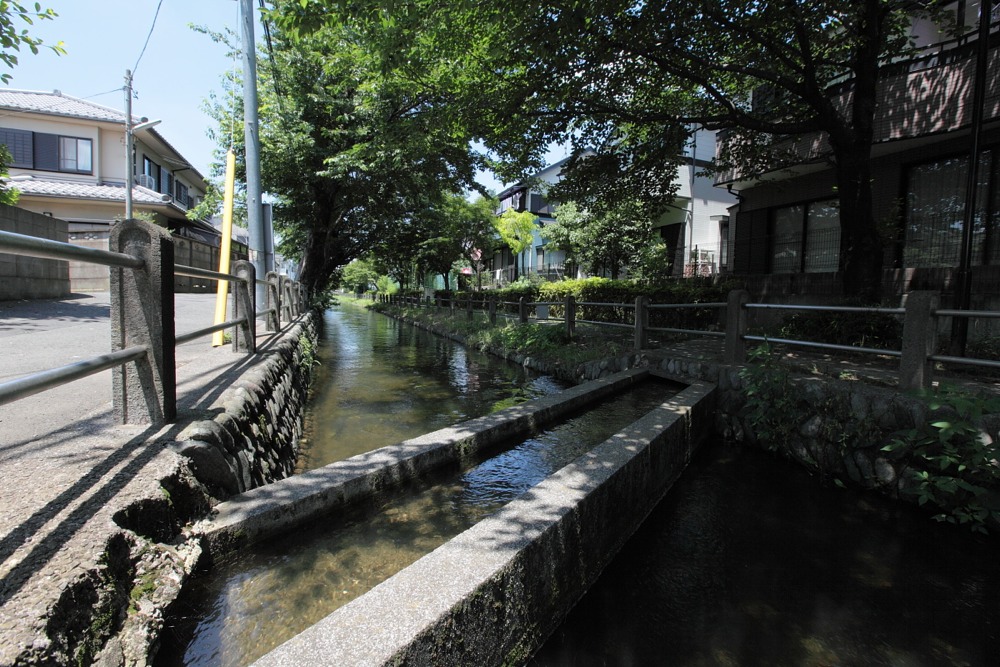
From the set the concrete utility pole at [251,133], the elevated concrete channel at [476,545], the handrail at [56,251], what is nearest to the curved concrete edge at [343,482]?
the elevated concrete channel at [476,545]

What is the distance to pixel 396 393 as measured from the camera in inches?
284

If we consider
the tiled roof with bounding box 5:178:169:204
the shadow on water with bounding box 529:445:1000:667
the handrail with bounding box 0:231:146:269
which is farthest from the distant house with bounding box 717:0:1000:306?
the tiled roof with bounding box 5:178:169:204

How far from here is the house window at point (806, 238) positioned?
468 inches

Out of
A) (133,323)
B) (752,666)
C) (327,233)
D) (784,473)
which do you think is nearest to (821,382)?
(784,473)

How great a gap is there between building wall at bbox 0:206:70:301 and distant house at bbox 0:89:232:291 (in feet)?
26.0

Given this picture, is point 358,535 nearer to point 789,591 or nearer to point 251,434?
point 251,434

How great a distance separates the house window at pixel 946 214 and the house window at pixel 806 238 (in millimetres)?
1427

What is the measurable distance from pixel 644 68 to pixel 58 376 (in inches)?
330

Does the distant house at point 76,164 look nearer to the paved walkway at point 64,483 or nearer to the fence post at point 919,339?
the paved walkway at point 64,483

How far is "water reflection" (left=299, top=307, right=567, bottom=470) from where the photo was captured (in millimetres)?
5035

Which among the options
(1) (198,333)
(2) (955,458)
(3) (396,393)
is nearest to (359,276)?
(3) (396,393)

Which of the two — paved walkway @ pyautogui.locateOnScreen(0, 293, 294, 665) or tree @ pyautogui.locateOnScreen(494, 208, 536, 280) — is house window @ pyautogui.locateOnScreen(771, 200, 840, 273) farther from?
tree @ pyautogui.locateOnScreen(494, 208, 536, 280)

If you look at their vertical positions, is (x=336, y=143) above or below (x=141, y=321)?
above

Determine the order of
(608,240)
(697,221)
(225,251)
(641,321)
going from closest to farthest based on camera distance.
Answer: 1. (225,251)
2. (641,321)
3. (608,240)
4. (697,221)
